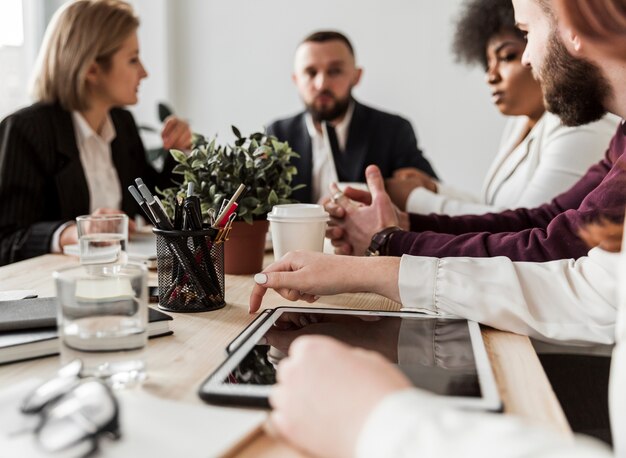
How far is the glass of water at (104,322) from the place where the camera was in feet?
2.15

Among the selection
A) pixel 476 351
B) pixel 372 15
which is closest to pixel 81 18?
pixel 372 15

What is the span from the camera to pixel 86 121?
231 cm

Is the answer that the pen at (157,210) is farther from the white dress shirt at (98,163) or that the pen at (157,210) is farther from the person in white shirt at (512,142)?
the white dress shirt at (98,163)

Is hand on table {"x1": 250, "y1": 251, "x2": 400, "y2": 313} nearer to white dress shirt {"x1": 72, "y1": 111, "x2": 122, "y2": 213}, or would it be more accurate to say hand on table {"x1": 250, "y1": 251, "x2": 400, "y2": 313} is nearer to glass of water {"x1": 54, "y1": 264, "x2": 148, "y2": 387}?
glass of water {"x1": 54, "y1": 264, "x2": 148, "y2": 387}

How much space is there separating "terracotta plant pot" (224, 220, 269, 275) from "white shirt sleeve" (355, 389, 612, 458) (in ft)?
2.46

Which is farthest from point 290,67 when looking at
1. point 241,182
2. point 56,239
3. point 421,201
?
point 241,182

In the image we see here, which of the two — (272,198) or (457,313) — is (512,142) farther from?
(457,313)

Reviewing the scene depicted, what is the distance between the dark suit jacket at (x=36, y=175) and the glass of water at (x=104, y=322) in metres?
1.21

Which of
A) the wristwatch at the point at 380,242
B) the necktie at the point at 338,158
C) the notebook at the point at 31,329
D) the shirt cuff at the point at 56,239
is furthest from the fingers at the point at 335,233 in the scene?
the necktie at the point at 338,158

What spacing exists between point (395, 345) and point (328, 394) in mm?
270

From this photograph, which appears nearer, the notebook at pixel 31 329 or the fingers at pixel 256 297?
the notebook at pixel 31 329

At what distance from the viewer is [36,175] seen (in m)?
2.02

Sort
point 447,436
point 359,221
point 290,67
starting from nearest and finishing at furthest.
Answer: point 447,436, point 359,221, point 290,67

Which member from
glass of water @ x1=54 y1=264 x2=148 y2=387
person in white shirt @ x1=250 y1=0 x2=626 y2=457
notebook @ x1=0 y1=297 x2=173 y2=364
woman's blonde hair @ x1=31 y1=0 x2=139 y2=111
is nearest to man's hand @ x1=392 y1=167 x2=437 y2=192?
person in white shirt @ x1=250 y1=0 x2=626 y2=457
